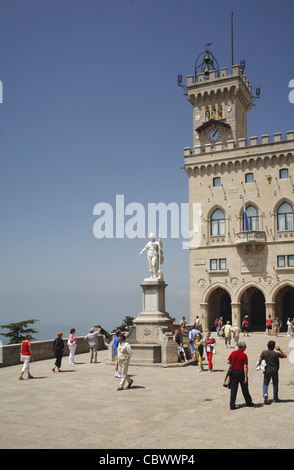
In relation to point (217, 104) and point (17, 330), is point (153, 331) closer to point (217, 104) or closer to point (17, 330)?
point (17, 330)

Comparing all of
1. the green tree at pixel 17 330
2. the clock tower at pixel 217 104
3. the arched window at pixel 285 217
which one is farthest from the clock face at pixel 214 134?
the green tree at pixel 17 330

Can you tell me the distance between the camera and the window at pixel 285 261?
40281 millimetres

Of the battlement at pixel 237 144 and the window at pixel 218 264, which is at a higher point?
the battlement at pixel 237 144

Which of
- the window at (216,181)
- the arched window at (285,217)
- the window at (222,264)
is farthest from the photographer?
the window at (216,181)

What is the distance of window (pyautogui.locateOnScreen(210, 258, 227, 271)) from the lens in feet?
142

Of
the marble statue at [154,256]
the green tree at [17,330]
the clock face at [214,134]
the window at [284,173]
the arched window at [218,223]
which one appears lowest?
the green tree at [17,330]

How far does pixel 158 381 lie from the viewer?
1552 cm

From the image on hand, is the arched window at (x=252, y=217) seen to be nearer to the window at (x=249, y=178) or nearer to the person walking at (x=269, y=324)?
the window at (x=249, y=178)

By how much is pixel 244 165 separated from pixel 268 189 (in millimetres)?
3359

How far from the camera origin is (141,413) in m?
10.9

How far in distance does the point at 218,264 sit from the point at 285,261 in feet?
20.3

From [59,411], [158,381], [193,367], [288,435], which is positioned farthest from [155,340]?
[288,435]

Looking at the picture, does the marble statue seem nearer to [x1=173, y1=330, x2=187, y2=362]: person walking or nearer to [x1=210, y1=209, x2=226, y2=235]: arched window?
[x1=173, y1=330, x2=187, y2=362]: person walking

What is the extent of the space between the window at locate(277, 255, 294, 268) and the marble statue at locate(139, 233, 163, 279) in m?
22.0
